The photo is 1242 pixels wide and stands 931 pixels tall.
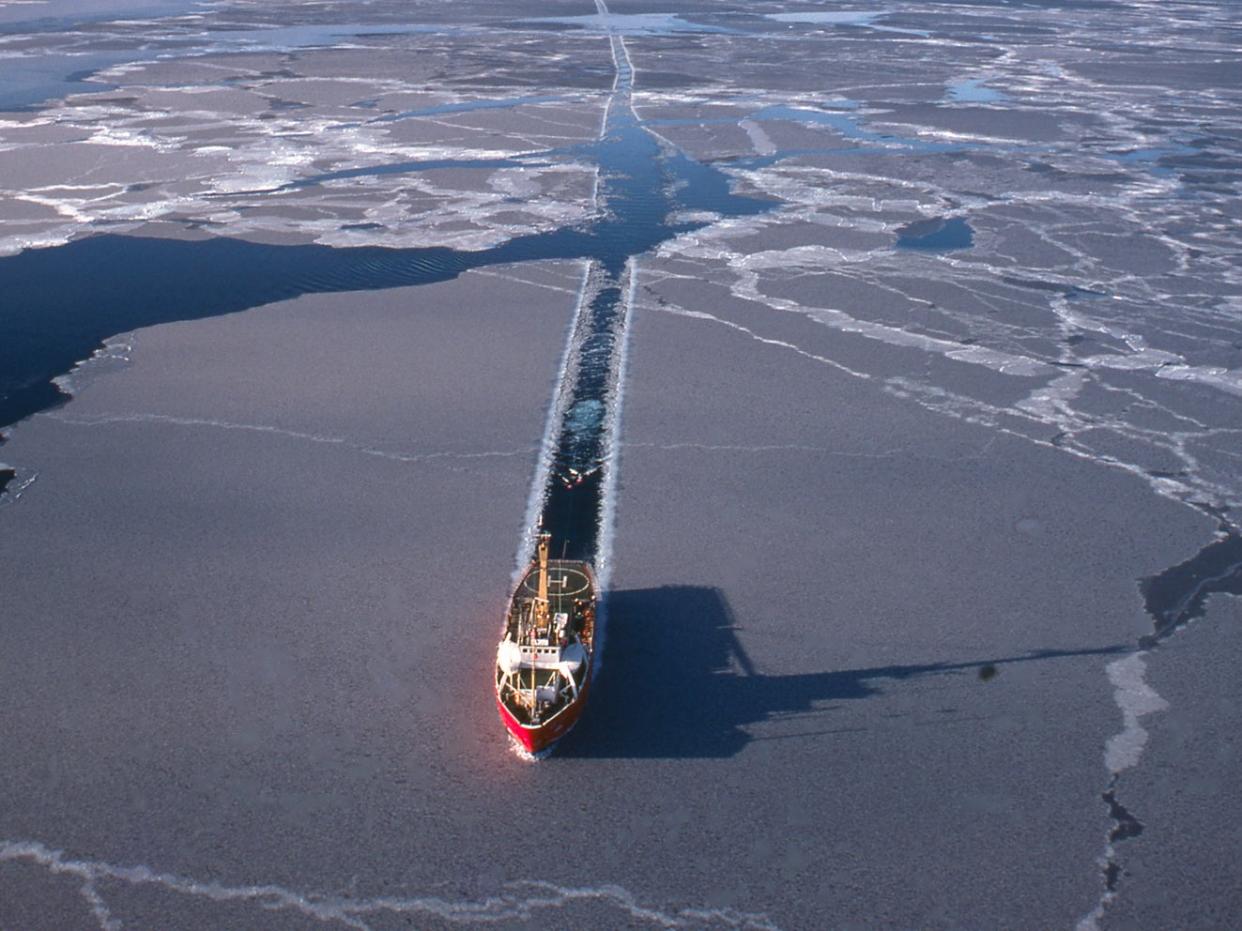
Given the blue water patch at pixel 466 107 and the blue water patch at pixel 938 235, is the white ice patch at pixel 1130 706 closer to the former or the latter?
the blue water patch at pixel 938 235

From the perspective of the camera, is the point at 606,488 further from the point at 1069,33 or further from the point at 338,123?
the point at 1069,33

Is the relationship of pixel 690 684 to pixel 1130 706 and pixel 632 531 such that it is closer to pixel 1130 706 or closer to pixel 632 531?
pixel 632 531

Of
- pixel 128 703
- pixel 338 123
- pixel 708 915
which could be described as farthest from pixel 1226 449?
pixel 338 123

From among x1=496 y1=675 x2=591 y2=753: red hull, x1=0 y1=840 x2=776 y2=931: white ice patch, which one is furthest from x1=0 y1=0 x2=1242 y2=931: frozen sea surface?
x1=496 y1=675 x2=591 y2=753: red hull

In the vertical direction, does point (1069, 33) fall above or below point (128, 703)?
above

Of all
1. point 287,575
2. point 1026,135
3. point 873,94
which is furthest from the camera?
point 873,94

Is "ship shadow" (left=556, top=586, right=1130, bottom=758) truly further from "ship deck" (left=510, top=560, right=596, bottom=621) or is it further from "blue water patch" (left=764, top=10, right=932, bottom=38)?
"blue water patch" (left=764, top=10, right=932, bottom=38)

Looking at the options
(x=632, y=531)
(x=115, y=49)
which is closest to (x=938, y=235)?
(x=632, y=531)
